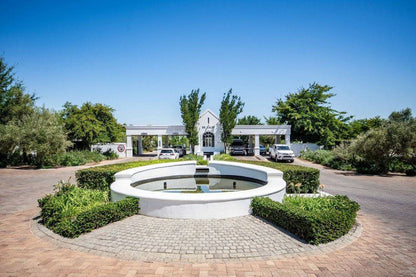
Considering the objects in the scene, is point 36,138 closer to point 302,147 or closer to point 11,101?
point 11,101

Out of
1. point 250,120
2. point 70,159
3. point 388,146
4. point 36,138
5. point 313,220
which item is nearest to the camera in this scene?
point 313,220

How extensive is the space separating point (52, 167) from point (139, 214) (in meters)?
18.0

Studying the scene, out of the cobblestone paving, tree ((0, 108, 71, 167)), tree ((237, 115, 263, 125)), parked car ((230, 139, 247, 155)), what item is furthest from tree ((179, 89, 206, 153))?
tree ((237, 115, 263, 125))

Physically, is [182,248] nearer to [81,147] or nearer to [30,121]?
[30,121]

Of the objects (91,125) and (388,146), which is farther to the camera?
(91,125)

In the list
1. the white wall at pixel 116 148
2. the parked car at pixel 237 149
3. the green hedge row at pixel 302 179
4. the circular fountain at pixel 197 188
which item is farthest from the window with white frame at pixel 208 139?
the green hedge row at pixel 302 179

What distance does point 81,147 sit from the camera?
94.7 feet

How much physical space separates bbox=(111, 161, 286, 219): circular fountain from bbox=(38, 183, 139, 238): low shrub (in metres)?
0.59

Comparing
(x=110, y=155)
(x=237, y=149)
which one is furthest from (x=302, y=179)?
(x=110, y=155)

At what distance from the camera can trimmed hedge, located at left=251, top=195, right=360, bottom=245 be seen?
16.0 ft

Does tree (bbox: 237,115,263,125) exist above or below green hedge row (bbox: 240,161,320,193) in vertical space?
above

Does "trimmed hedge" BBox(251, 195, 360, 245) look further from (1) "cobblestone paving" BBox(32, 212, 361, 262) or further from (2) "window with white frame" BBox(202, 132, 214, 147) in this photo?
(2) "window with white frame" BBox(202, 132, 214, 147)

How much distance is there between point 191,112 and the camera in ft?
93.1

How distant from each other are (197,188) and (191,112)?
18.7m
